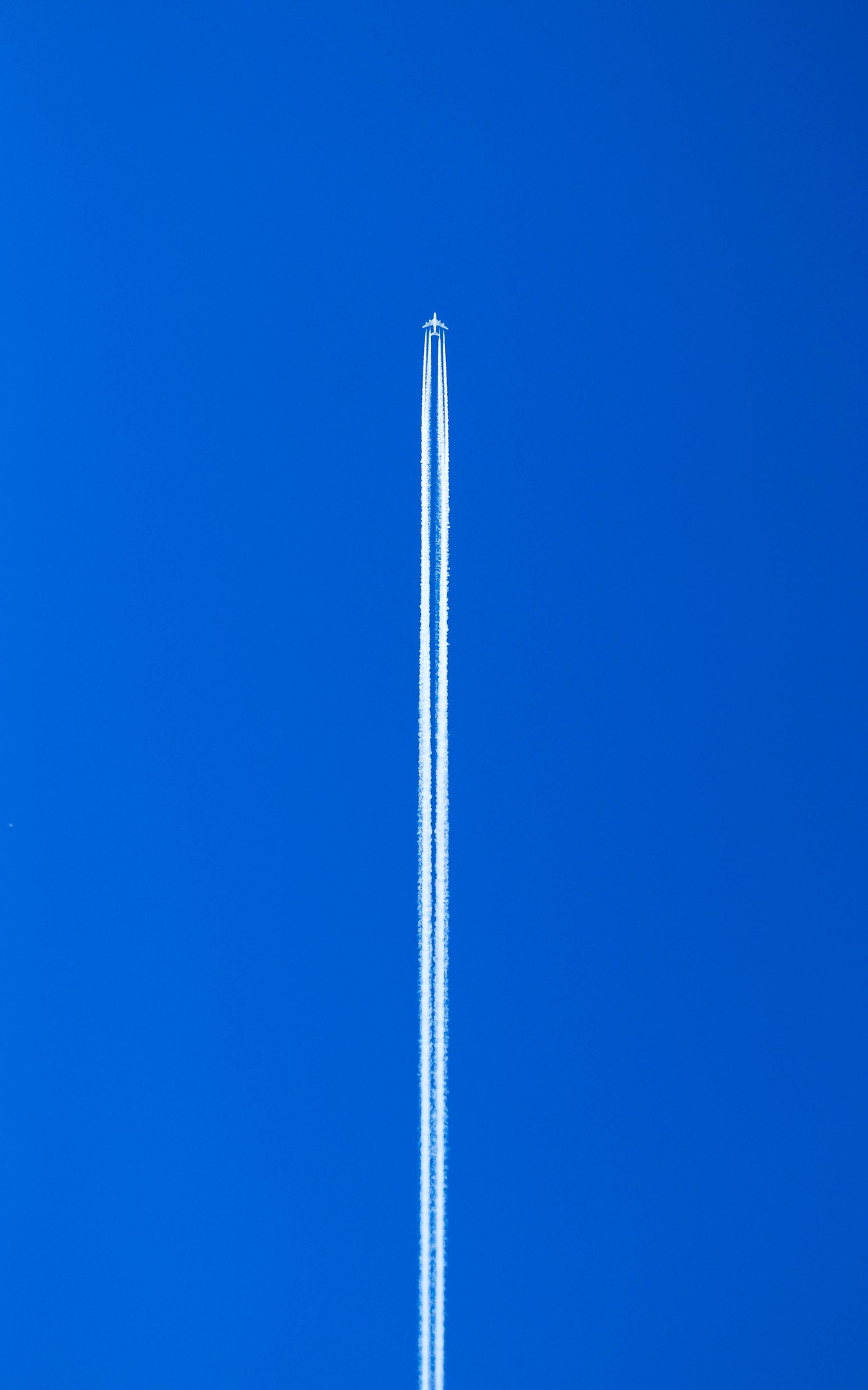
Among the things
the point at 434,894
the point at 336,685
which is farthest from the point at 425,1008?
the point at 336,685

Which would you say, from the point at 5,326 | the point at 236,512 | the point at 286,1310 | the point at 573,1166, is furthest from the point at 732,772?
the point at 5,326

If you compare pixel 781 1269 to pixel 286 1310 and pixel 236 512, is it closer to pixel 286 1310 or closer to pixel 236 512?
pixel 286 1310

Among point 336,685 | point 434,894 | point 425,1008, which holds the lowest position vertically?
point 425,1008

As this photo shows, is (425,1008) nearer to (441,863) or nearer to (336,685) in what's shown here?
(441,863)
